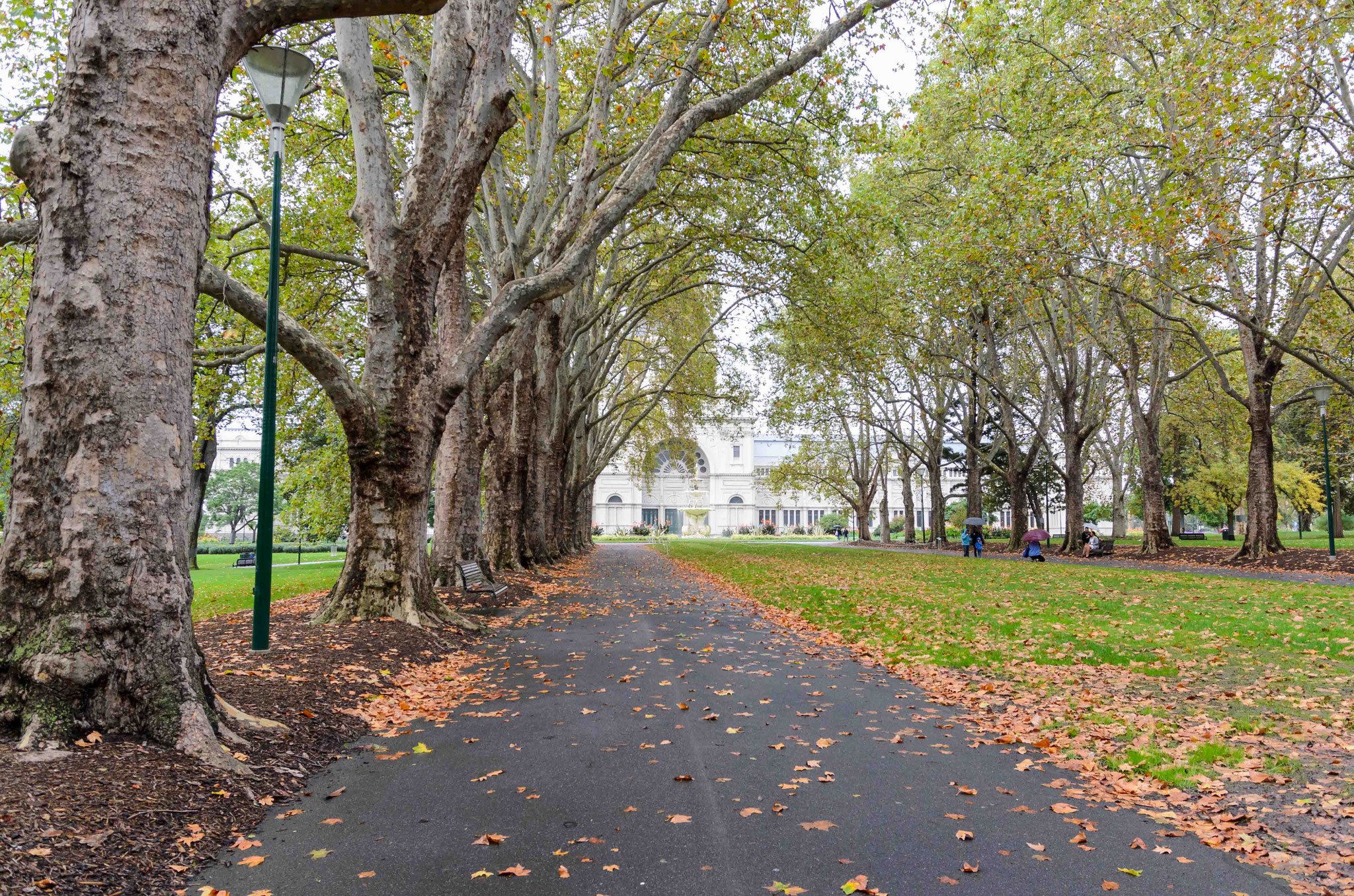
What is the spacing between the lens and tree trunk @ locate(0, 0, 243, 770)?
389 cm

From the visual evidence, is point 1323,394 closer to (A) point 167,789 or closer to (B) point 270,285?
(B) point 270,285

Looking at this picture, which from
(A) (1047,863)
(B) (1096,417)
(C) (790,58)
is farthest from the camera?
(B) (1096,417)

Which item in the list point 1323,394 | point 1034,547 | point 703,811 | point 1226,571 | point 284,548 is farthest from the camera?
point 284,548

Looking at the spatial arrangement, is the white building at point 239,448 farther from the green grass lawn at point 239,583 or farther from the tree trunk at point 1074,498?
the tree trunk at point 1074,498

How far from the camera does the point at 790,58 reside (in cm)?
1048

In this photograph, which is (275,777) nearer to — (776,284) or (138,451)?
(138,451)

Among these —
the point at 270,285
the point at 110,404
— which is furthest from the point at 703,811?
the point at 270,285

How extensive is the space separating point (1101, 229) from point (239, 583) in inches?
922

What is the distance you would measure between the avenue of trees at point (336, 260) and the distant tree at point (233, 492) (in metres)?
41.4

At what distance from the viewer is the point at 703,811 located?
3.98 metres

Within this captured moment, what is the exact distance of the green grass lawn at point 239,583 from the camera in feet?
49.2

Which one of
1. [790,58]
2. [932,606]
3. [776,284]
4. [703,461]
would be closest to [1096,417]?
[776,284]

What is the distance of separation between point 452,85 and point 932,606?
10193 millimetres

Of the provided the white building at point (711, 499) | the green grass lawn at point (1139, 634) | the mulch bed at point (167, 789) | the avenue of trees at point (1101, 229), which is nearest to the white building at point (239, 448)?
the white building at point (711, 499)
